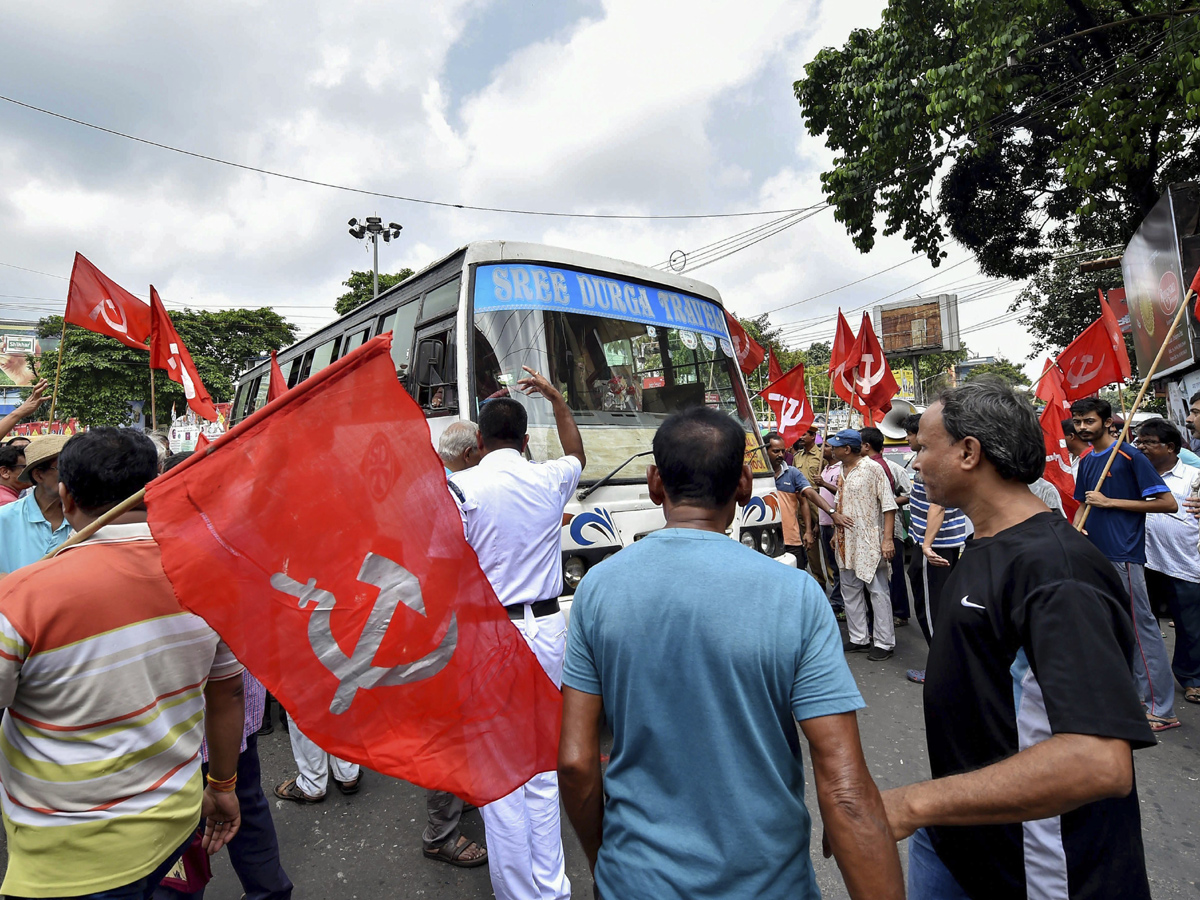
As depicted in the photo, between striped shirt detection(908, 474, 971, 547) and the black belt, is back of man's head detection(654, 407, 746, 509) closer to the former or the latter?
the black belt

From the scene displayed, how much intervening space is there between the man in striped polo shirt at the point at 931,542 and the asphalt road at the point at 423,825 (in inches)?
34.4

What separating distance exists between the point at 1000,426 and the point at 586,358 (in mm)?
2810

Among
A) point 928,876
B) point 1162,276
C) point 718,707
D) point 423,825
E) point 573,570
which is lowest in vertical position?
point 423,825

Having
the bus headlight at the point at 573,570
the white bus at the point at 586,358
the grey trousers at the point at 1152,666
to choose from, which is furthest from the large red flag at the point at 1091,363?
the bus headlight at the point at 573,570

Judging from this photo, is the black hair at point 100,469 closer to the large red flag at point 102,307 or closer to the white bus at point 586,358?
the white bus at point 586,358

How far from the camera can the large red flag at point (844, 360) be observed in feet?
25.1

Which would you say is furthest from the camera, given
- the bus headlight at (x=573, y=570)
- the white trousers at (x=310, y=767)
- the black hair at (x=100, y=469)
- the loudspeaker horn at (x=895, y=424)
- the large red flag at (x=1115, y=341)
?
the loudspeaker horn at (x=895, y=424)

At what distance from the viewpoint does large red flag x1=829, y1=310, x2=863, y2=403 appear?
7645mm

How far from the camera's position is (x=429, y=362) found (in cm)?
420

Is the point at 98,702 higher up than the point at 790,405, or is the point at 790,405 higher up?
the point at 790,405

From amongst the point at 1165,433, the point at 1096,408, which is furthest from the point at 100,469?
the point at 1165,433

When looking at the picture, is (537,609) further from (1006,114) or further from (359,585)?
(1006,114)

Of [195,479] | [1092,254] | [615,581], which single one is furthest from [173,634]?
[1092,254]

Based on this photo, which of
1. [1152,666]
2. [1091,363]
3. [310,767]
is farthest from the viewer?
[1091,363]
